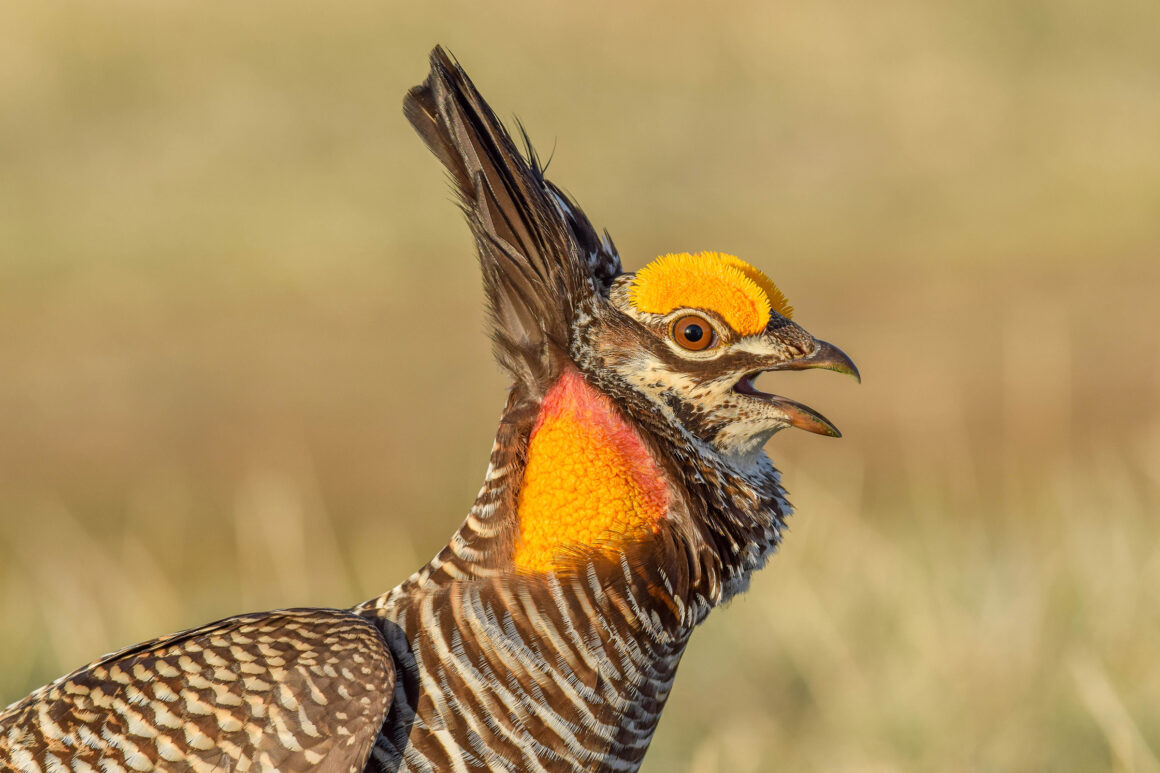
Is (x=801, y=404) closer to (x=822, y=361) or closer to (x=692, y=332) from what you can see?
(x=822, y=361)

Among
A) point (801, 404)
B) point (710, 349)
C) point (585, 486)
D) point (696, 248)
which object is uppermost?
point (696, 248)

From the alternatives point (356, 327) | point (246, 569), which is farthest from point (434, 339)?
point (246, 569)

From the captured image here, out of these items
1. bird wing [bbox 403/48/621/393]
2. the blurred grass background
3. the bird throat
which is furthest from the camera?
the blurred grass background

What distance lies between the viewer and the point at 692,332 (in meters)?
2.78

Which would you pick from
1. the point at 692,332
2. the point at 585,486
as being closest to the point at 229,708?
the point at 585,486

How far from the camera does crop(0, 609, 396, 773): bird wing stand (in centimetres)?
247

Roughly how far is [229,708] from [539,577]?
1.89 ft

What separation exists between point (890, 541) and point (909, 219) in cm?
946

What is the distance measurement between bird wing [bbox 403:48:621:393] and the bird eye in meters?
0.21

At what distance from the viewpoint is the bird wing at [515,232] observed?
2.90 m

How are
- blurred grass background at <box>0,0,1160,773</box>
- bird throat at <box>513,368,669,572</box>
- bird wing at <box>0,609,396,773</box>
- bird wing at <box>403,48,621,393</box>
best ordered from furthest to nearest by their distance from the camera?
blurred grass background at <box>0,0,1160,773</box>
bird wing at <box>403,48,621,393</box>
bird throat at <box>513,368,669,572</box>
bird wing at <box>0,609,396,773</box>

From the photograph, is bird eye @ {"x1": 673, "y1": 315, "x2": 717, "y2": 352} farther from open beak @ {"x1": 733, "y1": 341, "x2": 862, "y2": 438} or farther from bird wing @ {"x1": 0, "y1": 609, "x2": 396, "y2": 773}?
bird wing @ {"x1": 0, "y1": 609, "x2": 396, "y2": 773}

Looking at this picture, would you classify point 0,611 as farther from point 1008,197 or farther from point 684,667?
point 1008,197

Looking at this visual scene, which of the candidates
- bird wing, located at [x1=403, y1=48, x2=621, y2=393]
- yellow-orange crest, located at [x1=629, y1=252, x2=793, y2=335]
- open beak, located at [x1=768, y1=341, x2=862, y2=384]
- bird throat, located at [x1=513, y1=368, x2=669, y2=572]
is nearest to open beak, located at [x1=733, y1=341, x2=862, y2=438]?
open beak, located at [x1=768, y1=341, x2=862, y2=384]
